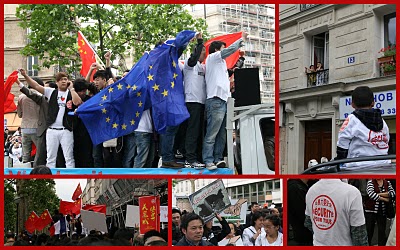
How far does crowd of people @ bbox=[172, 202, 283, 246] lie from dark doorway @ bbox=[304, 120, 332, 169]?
10.6 feet

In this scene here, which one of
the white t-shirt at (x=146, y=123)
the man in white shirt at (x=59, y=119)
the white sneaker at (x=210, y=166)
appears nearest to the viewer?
the white sneaker at (x=210, y=166)

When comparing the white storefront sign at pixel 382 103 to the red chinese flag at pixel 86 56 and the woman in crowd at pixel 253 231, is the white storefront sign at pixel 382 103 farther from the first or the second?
the red chinese flag at pixel 86 56

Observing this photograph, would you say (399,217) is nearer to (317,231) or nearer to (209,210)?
(317,231)

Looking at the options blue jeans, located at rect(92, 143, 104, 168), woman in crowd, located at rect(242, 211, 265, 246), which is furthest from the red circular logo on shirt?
blue jeans, located at rect(92, 143, 104, 168)

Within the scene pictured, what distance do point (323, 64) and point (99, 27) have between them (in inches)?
108

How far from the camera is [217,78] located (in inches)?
152

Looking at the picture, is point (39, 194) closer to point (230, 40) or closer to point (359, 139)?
point (230, 40)

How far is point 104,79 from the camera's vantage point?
443 cm

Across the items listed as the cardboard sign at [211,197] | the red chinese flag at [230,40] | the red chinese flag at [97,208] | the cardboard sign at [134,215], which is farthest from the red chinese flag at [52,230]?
the red chinese flag at [230,40]

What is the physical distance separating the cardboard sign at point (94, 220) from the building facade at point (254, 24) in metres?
1.48

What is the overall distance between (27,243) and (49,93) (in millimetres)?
1194

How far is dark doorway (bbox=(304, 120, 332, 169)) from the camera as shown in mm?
6618

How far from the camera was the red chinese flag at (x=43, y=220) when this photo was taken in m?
3.50

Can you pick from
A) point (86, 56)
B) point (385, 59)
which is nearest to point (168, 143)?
point (86, 56)
